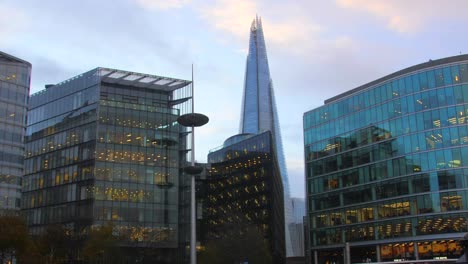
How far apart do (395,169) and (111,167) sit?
49.6 meters

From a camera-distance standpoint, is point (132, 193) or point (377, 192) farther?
point (377, 192)

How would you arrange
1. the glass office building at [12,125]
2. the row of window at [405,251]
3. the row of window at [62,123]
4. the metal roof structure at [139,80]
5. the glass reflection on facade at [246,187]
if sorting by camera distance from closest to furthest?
the glass office building at [12,125] → the row of window at [405,251] → the row of window at [62,123] → the metal roof structure at [139,80] → the glass reflection on facade at [246,187]

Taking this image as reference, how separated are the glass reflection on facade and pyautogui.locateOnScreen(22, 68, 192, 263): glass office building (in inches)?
1649

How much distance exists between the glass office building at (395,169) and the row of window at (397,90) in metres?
0.17

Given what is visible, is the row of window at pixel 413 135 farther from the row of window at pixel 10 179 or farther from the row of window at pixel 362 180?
the row of window at pixel 10 179

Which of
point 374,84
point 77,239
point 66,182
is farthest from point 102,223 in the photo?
point 374,84

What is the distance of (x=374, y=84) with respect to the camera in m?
109

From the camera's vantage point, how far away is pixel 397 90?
4060 inches

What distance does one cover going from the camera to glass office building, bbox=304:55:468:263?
95375 millimetres

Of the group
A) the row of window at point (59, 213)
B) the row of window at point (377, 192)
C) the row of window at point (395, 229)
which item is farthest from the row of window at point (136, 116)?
the row of window at point (395, 229)

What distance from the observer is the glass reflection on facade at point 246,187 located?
153625mm

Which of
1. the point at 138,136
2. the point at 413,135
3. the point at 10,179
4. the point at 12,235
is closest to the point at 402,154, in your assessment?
the point at 413,135

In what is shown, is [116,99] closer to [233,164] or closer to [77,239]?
[77,239]

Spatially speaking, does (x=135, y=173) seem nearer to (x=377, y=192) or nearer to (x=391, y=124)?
(x=377, y=192)
